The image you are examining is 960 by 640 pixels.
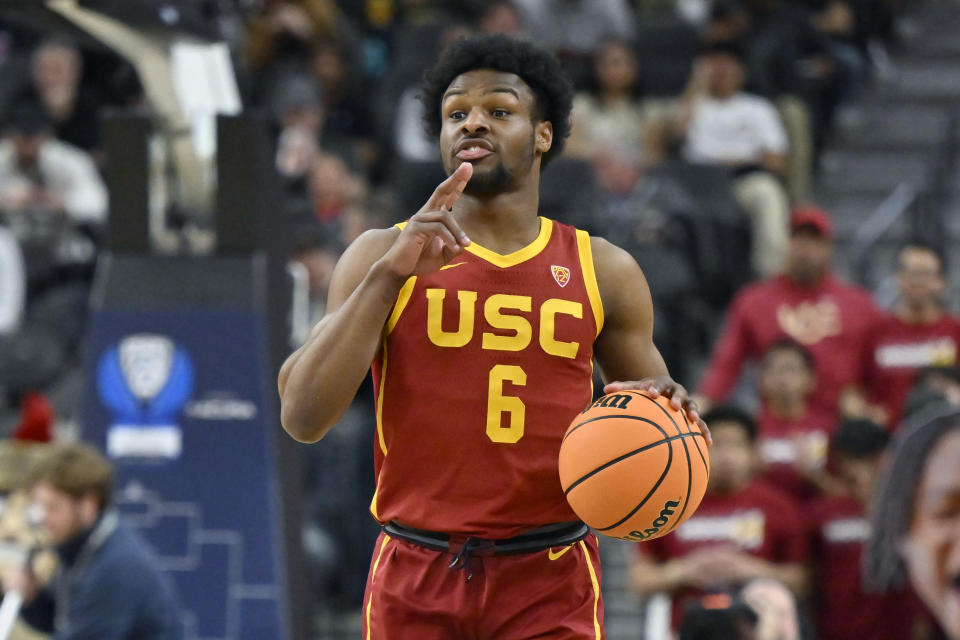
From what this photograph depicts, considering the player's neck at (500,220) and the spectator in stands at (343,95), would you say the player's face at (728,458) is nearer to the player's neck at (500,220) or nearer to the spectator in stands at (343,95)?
the player's neck at (500,220)

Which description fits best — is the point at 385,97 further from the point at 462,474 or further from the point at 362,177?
the point at 462,474

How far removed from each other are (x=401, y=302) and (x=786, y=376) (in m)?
4.76

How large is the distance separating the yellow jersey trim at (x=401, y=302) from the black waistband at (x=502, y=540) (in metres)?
0.49

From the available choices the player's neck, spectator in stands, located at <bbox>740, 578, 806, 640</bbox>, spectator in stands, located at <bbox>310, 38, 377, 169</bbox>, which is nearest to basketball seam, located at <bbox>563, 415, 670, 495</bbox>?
the player's neck

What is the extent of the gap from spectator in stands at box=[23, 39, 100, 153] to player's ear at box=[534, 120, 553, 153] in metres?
7.58

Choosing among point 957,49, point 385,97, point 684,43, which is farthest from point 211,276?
point 957,49

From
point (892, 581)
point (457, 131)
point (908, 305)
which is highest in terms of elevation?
point (457, 131)

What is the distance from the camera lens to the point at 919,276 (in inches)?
348

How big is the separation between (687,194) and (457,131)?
A: 269 inches

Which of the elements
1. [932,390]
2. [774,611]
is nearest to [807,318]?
[932,390]

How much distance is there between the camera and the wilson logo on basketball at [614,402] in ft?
12.6

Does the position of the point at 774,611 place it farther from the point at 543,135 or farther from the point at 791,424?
the point at 543,135

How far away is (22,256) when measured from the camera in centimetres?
982

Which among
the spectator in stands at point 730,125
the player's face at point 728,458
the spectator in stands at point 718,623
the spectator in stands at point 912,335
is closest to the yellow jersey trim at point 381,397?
the spectator in stands at point 718,623
